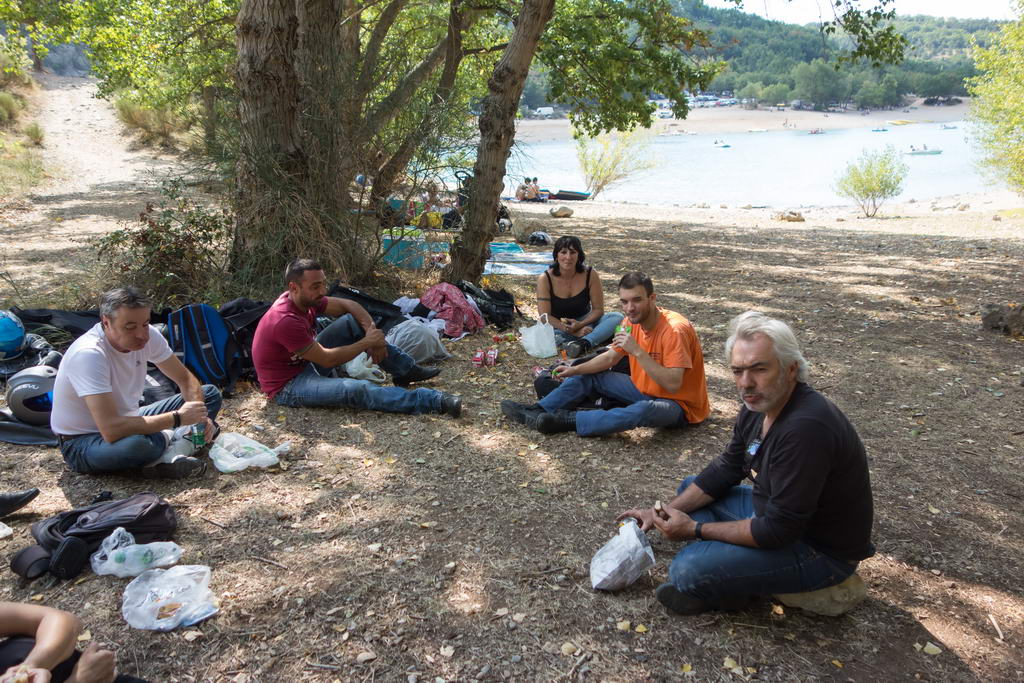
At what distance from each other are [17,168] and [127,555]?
16360mm

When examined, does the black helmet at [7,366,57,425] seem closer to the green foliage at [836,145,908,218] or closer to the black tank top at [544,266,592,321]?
the black tank top at [544,266,592,321]

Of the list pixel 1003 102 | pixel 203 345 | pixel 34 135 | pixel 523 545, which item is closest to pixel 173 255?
pixel 203 345

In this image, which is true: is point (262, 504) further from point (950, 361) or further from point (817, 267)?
point (817, 267)

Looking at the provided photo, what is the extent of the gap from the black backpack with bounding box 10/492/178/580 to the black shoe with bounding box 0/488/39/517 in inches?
16.2

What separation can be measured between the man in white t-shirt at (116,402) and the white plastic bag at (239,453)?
11cm

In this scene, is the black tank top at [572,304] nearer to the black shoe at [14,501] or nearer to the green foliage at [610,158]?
the black shoe at [14,501]

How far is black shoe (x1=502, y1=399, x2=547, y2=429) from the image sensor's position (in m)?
4.40

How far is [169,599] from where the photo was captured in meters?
2.64

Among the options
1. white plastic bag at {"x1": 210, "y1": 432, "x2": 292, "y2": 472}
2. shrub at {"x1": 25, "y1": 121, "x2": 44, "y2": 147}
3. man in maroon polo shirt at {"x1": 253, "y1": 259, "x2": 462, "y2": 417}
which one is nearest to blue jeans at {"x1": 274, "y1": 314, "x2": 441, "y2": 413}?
man in maroon polo shirt at {"x1": 253, "y1": 259, "x2": 462, "y2": 417}

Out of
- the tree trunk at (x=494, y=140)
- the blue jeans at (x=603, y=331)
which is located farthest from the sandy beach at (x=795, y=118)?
the blue jeans at (x=603, y=331)

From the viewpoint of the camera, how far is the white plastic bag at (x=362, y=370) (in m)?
5.24

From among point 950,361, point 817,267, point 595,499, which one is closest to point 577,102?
point 817,267

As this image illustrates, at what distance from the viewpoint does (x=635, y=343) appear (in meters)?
4.08

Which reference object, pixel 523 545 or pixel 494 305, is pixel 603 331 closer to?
pixel 494 305
